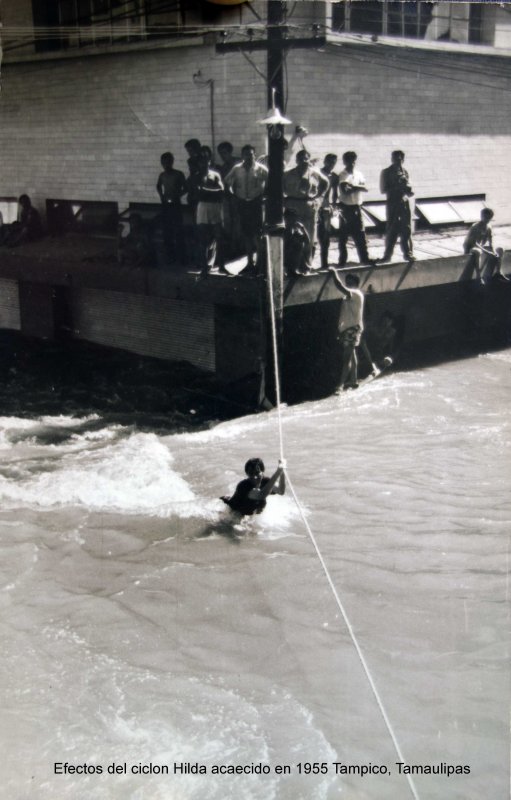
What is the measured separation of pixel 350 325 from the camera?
12711mm

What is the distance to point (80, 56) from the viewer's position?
15758 millimetres

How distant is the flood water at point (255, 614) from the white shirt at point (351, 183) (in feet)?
11.4

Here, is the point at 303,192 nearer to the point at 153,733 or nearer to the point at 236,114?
the point at 236,114

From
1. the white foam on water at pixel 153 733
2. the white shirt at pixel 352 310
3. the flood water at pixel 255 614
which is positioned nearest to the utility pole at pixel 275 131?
the white shirt at pixel 352 310

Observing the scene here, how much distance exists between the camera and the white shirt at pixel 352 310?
493 inches

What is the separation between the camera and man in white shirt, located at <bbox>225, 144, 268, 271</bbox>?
11969mm

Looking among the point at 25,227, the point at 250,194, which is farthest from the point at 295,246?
the point at 25,227

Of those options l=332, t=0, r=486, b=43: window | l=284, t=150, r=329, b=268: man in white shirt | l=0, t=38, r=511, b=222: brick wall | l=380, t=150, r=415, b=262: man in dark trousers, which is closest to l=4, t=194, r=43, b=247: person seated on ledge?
l=0, t=38, r=511, b=222: brick wall

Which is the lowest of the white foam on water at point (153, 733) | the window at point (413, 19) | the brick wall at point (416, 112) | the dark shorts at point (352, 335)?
the white foam on water at point (153, 733)

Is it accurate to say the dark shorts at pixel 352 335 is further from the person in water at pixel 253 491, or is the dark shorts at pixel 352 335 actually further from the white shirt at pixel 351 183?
the person in water at pixel 253 491

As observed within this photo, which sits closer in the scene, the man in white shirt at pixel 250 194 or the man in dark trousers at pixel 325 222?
the man in white shirt at pixel 250 194

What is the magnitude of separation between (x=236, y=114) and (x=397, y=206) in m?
2.96

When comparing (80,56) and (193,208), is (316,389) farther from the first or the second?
(80,56)

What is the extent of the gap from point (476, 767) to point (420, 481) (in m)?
4.53
